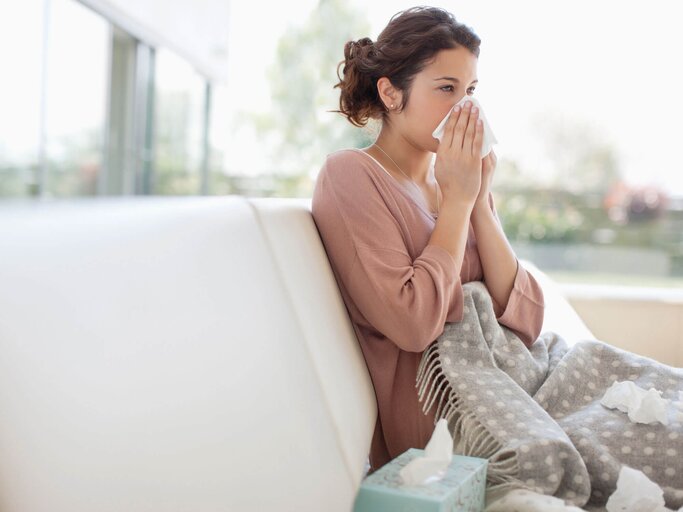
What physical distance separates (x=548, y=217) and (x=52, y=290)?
5953 mm

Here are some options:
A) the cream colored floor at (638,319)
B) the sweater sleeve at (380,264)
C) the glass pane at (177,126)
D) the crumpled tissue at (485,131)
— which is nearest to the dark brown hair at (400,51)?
the crumpled tissue at (485,131)

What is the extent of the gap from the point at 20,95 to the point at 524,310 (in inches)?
134

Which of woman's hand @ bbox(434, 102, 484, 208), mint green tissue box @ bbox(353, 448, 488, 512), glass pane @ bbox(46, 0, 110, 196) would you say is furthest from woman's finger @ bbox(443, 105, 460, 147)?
glass pane @ bbox(46, 0, 110, 196)

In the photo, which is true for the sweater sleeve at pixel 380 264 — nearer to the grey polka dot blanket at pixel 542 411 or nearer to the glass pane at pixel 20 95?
the grey polka dot blanket at pixel 542 411

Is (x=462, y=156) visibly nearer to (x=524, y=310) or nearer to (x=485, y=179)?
(x=485, y=179)

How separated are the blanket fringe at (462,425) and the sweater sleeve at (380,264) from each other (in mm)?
65

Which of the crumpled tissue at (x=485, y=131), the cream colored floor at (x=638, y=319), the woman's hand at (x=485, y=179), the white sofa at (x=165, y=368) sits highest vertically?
the crumpled tissue at (x=485, y=131)

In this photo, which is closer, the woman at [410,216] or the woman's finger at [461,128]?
the woman at [410,216]

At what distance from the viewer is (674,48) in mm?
6348

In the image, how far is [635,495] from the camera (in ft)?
4.35

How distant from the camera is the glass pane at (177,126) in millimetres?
6930

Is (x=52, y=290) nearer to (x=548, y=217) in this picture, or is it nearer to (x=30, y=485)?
(x=30, y=485)

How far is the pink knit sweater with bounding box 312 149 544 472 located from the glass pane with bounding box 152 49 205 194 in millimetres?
5357

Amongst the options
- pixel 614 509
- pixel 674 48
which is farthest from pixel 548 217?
pixel 614 509
